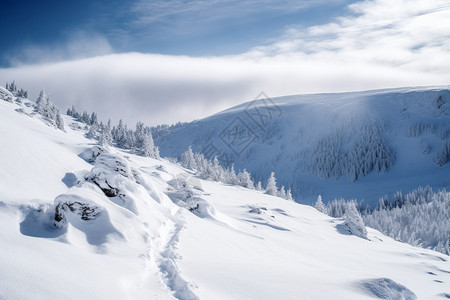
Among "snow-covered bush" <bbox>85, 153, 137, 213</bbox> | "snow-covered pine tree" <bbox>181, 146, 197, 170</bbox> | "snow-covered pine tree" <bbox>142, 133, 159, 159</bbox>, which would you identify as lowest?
"snow-covered pine tree" <bbox>181, 146, 197, 170</bbox>

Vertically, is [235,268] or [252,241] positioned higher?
[235,268]

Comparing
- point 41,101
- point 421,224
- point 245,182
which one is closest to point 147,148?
point 245,182

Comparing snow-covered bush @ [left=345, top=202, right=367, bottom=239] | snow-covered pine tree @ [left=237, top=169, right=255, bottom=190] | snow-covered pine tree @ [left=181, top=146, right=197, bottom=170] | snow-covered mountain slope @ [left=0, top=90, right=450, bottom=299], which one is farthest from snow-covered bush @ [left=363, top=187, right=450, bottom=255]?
snow-covered mountain slope @ [left=0, top=90, right=450, bottom=299]

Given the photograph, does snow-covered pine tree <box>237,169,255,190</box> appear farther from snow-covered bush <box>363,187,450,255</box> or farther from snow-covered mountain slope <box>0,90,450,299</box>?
snow-covered mountain slope <box>0,90,450,299</box>

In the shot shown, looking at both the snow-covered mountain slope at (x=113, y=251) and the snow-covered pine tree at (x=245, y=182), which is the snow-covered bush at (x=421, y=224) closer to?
the snow-covered pine tree at (x=245, y=182)

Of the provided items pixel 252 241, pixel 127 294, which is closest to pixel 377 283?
pixel 252 241

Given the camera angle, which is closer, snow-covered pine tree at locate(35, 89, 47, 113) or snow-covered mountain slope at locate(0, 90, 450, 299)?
snow-covered mountain slope at locate(0, 90, 450, 299)

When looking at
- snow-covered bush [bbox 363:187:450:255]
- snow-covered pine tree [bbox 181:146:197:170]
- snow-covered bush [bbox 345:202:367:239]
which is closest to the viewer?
snow-covered bush [bbox 345:202:367:239]

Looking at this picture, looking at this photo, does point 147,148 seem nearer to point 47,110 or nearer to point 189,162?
point 189,162

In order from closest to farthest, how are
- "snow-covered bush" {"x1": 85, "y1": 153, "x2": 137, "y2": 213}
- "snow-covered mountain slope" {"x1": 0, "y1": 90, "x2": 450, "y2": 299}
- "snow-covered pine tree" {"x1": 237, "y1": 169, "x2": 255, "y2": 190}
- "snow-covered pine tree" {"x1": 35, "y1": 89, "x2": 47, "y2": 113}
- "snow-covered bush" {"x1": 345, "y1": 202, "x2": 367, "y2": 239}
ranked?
"snow-covered mountain slope" {"x1": 0, "y1": 90, "x2": 450, "y2": 299} → "snow-covered bush" {"x1": 85, "y1": 153, "x2": 137, "y2": 213} → "snow-covered bush" {"x1": 345, "y1": 202, "x2": 367, "y2": 239} → "snow-covered pine tree" {"x1": 35, "y1": 89, "x2": 47, "y2": 113} → "snow-covered pine tree" {"x1": 237, "y1": 169, "x2": 255, "y2": 190}

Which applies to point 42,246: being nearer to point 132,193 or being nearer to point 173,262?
point 173,262

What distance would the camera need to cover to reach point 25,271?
6.09 m

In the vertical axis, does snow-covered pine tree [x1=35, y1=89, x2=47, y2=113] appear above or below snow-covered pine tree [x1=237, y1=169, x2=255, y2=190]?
above

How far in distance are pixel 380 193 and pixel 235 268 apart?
679 ft
